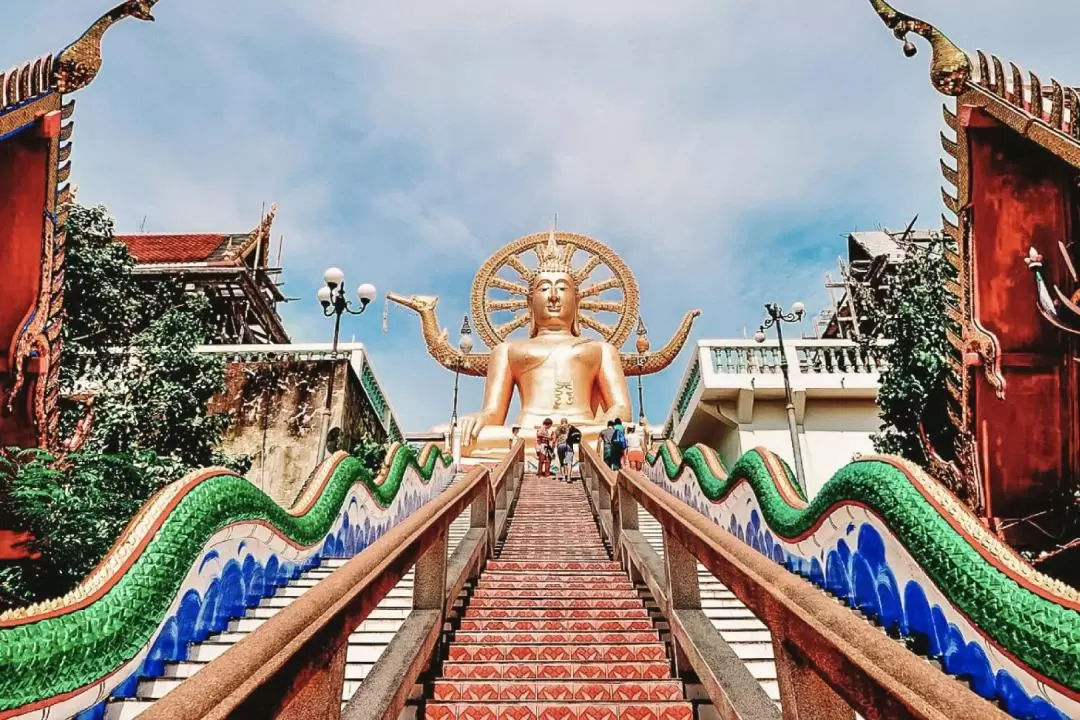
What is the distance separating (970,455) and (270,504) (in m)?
5.25

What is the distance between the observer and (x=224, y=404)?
13.3 m

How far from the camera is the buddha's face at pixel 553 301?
684 inches

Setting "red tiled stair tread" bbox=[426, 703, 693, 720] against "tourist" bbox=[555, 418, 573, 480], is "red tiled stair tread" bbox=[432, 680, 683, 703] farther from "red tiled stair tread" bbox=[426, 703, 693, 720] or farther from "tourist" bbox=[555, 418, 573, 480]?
"tourist" bbox=[555, 418, 573, 480]

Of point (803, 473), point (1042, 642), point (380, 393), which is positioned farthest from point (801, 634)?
point (380, 393)

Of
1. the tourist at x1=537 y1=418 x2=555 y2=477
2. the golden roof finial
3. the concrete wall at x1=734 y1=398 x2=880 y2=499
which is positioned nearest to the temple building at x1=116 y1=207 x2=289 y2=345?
the tourist at x1=537 y1=418 x2=555 y2=477

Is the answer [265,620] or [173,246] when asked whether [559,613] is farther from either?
[173,246]

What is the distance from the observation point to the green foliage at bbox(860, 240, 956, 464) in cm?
939

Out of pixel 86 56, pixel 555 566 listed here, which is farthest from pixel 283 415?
pixel 555 566

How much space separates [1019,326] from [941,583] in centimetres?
379

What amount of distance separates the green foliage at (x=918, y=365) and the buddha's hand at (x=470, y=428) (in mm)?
7458

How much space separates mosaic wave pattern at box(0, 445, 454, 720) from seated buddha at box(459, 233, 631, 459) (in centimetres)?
1094

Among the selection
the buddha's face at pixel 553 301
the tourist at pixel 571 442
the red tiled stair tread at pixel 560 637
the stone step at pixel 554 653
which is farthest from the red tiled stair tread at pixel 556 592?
the buddha's face at pixel 553 301

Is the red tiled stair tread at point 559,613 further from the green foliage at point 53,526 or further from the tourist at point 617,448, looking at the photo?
the tourist at point 617,448

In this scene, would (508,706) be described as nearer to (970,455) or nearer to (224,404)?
(970,455)
